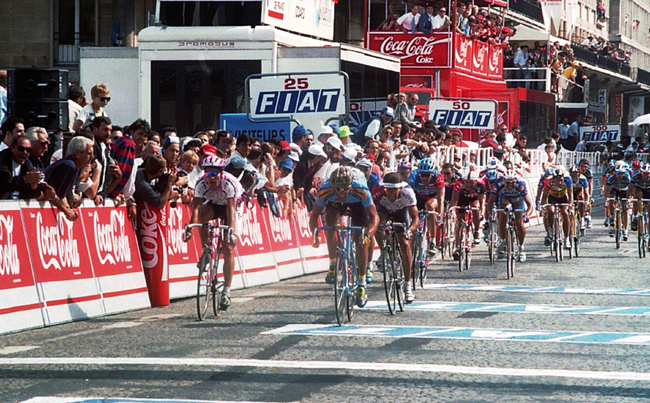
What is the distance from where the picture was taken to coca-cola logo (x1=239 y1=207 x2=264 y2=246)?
52.2ft

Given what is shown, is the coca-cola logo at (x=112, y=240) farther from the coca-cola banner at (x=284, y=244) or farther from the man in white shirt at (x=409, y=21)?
the man in white shirt at (x=409, y=21)

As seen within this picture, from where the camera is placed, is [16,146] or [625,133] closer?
[16,146]

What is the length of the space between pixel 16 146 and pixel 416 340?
4076 millimetres

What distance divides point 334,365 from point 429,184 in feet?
31.1

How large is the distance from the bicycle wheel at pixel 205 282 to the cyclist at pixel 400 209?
2.09 meters

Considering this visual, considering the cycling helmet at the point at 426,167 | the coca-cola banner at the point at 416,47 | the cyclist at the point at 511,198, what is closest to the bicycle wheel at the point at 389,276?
the cycling helmet at the point at 426,167

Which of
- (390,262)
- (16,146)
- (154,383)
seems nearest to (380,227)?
(390,262)

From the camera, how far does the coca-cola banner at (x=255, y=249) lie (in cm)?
1576

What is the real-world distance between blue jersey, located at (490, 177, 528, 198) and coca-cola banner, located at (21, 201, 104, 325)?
345 inches

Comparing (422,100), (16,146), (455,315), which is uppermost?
(422,100)

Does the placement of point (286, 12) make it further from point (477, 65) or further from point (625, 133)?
point (625, 133)

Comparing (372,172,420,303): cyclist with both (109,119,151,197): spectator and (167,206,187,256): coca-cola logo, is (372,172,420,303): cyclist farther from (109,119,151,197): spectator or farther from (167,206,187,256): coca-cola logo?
(109,119,151,197): spectator

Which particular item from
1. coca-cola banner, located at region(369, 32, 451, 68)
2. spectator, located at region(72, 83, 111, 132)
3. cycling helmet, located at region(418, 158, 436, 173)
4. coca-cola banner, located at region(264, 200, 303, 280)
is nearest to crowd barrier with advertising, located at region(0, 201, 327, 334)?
spectator, located at region(72, 83, 111, 132)

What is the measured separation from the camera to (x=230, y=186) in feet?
40.7
